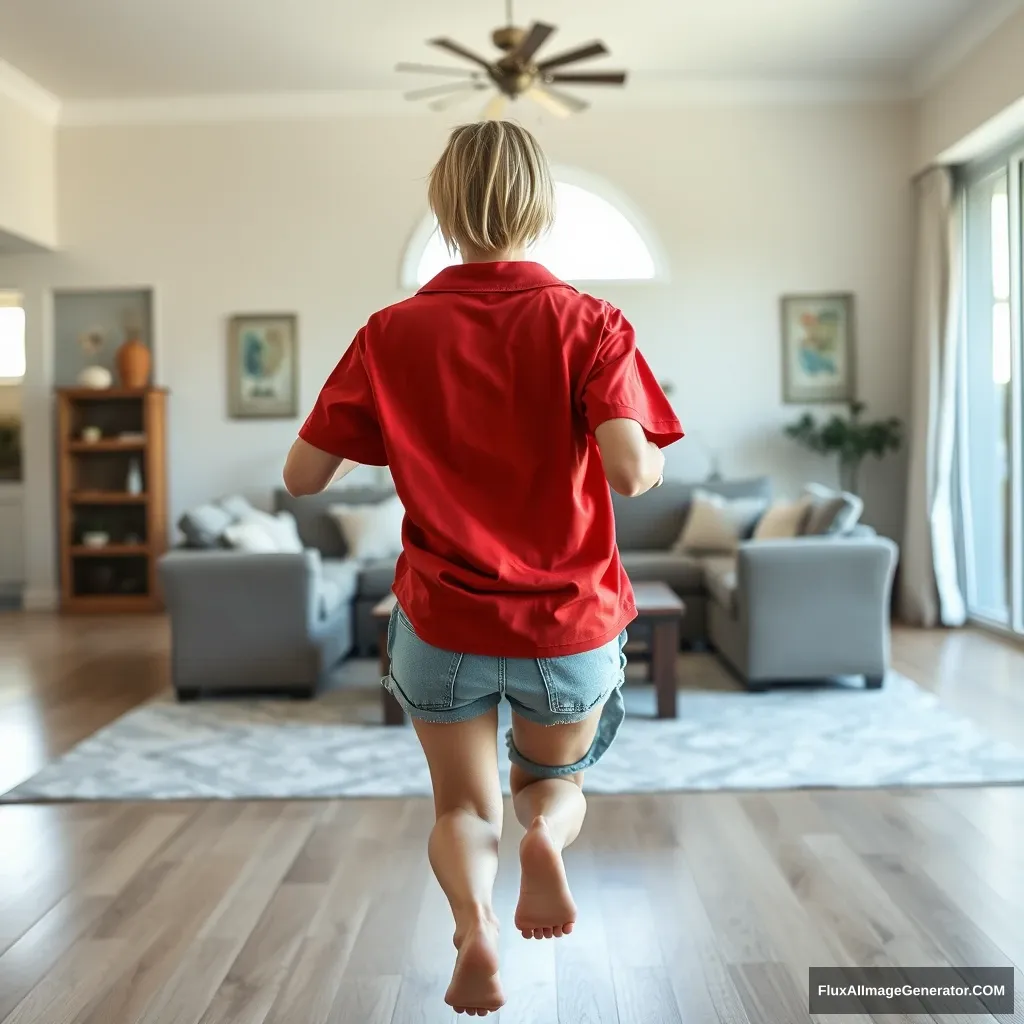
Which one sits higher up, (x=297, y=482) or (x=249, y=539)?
(x=297, y=482)

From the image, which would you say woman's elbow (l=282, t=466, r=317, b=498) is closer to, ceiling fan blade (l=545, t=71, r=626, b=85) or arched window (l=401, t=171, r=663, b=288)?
ceiling fan blade (l=545, t=71, r=626, b=85)

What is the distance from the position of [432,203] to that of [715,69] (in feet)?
19.9

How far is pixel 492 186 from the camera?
4.47 feet

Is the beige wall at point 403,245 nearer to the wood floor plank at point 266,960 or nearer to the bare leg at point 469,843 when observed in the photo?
the wood floor plank at point 266,960

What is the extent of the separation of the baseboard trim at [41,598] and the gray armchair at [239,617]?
3.37 m

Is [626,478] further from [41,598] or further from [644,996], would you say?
[41,598]

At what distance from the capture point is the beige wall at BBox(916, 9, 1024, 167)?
542cm

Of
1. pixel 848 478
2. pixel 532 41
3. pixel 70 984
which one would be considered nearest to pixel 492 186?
pixel 70 984

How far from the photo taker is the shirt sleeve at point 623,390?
130 cm

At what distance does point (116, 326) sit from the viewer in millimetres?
7512

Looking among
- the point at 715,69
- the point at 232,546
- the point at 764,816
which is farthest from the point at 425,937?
the point at 715,69

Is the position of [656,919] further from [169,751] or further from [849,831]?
[169,751]

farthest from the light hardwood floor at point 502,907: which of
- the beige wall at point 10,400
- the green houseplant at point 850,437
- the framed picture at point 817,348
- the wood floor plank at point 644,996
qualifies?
the beige wall at point 10,400

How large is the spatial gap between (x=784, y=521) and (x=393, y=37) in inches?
136
